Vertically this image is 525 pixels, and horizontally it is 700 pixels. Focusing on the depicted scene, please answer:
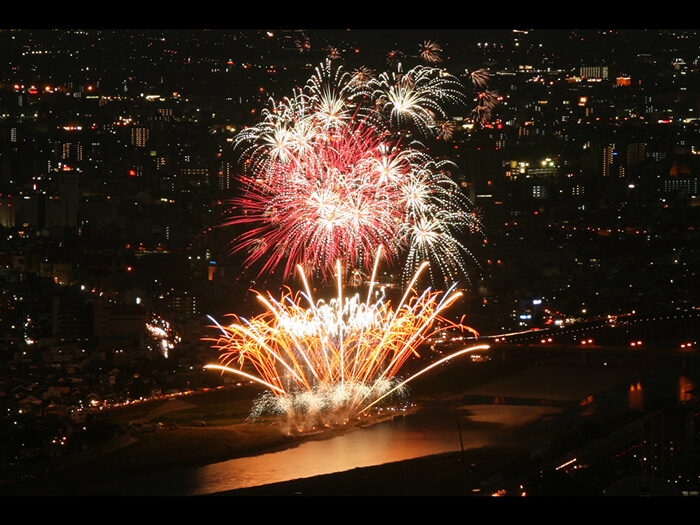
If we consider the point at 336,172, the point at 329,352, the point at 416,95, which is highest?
the point at 416,95

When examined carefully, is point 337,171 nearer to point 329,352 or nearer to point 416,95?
point 329,352

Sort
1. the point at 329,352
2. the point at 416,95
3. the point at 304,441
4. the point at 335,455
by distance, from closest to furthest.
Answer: the point at 335,455 < the point at 304,441 < the point at 329,352 < the point at 416,95

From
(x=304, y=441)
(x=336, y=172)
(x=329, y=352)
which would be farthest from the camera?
(x=329, y=352)

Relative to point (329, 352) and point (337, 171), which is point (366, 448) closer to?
point (329, 352)

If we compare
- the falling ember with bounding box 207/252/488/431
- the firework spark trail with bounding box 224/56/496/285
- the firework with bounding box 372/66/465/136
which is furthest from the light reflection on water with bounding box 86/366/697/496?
the firework with bounding box 372/66/465/136

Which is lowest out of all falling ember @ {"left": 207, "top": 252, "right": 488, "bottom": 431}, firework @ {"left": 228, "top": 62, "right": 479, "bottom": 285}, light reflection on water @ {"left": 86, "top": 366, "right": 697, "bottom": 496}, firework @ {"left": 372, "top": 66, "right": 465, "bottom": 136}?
light reflection on water @ {"left": 86, "top": 366, "right": 697, "bottom": 496}

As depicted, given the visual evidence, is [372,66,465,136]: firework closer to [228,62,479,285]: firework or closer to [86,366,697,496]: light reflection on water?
[228,62,479,285]: firework

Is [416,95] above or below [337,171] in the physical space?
above

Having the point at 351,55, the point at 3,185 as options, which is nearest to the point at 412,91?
the point at 351,55

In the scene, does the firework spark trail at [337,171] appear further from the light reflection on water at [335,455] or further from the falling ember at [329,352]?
the light reflection on water at [335,455]

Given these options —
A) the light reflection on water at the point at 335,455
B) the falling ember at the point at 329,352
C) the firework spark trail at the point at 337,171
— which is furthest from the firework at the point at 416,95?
the light reflection on water at the point at 335,455

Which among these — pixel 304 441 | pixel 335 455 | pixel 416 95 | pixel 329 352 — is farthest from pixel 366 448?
pixel 416 95

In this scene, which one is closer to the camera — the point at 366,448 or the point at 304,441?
the point at 366,448
